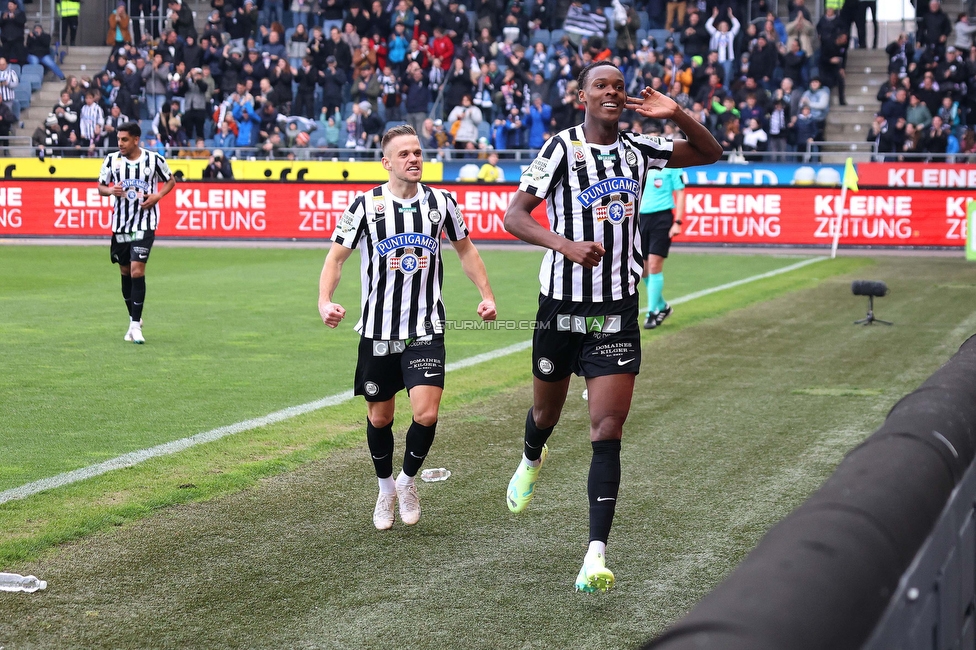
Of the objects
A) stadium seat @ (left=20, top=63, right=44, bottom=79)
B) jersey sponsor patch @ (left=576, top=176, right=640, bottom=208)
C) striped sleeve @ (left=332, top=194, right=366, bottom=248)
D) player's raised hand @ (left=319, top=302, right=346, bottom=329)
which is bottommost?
player's raised hand @ (left=319, top=302, right=346, bottom=329)

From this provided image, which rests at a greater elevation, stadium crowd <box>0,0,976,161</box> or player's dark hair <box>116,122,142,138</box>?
stadium crowd <box>0,0,976,161</box>

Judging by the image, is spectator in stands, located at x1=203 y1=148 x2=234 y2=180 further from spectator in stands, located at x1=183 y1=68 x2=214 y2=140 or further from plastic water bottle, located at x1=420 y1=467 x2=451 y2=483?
plastic water bottle, located at x1=420 y1=467 x2=451 y2=483

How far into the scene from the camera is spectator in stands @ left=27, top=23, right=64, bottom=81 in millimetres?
35062

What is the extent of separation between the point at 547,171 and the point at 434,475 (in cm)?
209

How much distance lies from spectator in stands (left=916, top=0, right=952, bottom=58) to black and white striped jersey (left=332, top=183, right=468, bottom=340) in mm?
27168

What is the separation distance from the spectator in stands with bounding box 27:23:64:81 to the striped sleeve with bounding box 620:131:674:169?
3283 centimetres

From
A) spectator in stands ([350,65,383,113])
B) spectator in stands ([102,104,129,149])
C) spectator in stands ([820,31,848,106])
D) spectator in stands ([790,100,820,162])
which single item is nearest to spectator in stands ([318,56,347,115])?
spectator in stands ([350,65,383,113])

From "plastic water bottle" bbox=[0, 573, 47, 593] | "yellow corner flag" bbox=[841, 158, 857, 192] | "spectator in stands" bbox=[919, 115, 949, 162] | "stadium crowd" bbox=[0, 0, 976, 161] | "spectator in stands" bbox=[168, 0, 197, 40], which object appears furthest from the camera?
"spectator in stands" bbox=[168, 0, 197, 40]

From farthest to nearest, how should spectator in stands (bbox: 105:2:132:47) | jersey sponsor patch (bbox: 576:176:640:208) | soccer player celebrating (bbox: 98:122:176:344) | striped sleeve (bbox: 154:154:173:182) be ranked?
spectator in stands (bbox: 105:2:132:47) → striped sleeve (bbox: 154:154:173:182) → soccer player celebrating (bbox: 98:122:176:344) → jersey sponsor patch (bbox: 576:176:640:208)

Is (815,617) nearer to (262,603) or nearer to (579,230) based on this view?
(262,603)

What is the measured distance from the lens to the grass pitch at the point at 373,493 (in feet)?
14.4

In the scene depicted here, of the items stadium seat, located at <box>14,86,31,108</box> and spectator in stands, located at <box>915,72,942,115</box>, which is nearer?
spectator in stands, located at <box>915,72,942,115</box>

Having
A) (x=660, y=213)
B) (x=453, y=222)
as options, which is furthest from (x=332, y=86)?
(x=453, y=222)

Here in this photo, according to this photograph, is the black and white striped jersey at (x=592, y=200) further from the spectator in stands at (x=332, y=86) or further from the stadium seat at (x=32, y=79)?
the stadium seat at (x=32, y=79)
